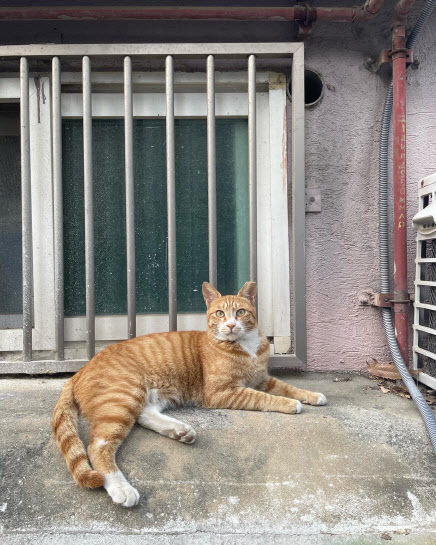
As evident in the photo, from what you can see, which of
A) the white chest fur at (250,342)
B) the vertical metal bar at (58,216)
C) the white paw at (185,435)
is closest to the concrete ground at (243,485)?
the white paw at (185,435)

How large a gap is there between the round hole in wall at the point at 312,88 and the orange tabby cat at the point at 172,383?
4.79ft

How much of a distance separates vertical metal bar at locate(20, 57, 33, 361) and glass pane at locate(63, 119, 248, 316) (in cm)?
27

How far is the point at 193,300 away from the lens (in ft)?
9.36

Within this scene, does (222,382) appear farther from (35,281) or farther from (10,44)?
(10,44)

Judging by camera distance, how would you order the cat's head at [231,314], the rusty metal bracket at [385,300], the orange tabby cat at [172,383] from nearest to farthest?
1. the orange tabby cat at [172,383]
2. the cat's head at [231,314]
3. the rusty metal bracket at [385,300]

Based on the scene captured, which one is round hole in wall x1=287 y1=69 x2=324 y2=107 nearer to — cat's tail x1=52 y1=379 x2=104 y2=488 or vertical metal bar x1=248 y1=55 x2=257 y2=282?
vertical metal bar x1=248 y1=55 x2=257 y2=282

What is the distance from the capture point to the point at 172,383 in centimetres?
218

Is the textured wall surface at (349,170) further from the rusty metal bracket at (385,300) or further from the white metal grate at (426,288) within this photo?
the white metal grate at (426,288)

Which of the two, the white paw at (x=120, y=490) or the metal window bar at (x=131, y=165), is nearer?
the white paw at (x=120, y=490)

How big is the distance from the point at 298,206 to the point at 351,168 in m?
0.56

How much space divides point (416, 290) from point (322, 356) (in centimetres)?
77

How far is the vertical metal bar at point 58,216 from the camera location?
258 cm

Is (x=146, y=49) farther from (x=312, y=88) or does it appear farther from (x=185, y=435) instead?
(x=185, y=435)

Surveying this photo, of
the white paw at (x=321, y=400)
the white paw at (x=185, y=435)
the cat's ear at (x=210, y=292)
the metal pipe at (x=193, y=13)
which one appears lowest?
the white paw at (x=185, y=435)
